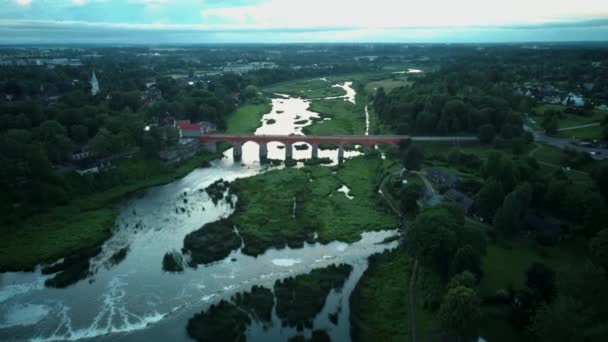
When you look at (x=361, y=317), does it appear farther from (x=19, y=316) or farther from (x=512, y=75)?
(x=512, y=75)

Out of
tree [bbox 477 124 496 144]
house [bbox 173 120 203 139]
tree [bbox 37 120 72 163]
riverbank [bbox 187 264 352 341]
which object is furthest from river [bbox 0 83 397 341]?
tree [bbox 477 124 496 144]

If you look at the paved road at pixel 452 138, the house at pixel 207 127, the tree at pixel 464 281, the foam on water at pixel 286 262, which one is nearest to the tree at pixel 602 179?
the tree at pixel 464 281

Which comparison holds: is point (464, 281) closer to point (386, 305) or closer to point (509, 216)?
point (386, 305)

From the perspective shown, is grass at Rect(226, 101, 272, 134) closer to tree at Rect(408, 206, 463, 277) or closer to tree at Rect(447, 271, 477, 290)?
tree at Rect(408, 206, 463, 277)

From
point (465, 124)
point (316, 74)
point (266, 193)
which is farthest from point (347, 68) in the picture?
point (266, 193)

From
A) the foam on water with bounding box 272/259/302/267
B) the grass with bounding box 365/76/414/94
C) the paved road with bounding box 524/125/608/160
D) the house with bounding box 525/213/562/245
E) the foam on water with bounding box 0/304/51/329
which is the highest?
the grass with bounding box 365/76/414/94

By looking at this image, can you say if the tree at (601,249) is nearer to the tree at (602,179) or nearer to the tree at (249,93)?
the tree at (602,179)
